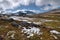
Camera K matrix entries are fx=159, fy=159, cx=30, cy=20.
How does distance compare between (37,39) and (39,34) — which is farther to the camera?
(39,34)

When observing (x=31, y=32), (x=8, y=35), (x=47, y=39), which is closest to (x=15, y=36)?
(x=8, y=35)

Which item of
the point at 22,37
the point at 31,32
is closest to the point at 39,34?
the point at 31,32

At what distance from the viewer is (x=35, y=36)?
45281mm

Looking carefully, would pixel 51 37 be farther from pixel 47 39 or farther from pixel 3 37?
pixel 3 37

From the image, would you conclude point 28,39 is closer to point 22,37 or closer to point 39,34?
point 22,37

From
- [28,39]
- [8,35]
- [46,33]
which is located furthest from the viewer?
[46,33]

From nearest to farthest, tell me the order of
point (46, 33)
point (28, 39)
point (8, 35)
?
point (28, 39) → point (8, 35) → point (46, 33)

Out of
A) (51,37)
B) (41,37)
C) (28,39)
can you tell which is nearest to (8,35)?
(28,39)

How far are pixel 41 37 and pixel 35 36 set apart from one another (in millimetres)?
1730

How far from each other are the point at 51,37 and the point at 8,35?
40.4 feet

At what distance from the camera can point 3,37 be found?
4475 cm

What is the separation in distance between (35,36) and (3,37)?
29.7 feet

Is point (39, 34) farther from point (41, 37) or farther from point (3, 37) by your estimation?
point (3, 37)

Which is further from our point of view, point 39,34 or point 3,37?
point 39,34
